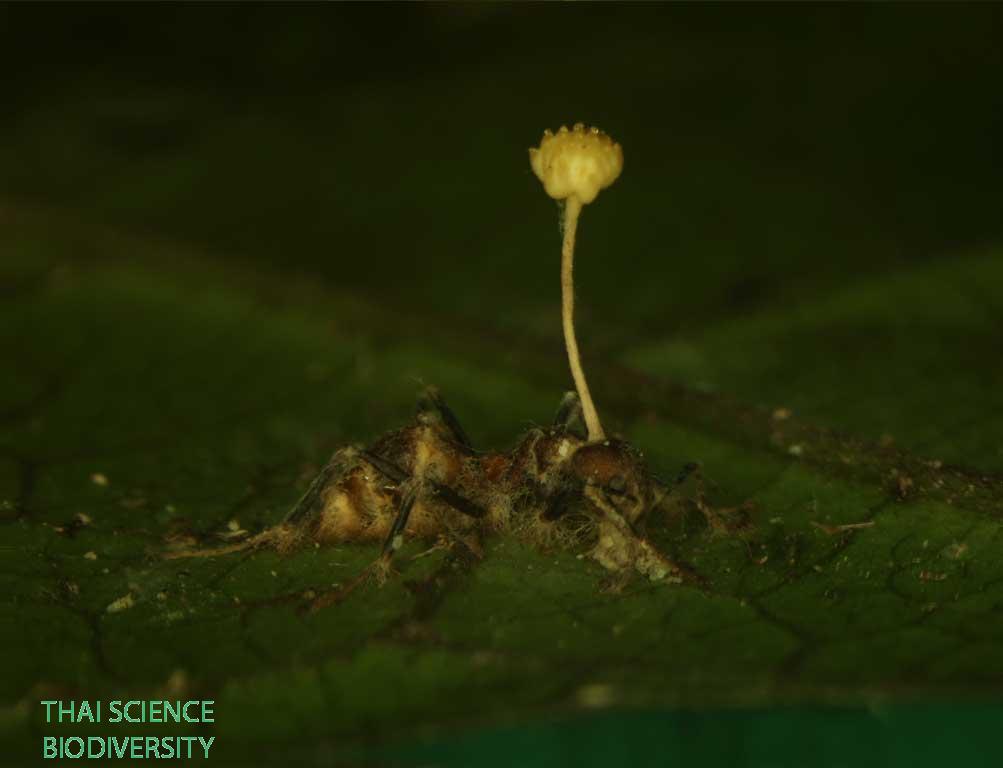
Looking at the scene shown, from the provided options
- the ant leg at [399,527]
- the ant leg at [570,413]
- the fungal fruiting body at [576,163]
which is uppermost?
the fungal fruiting body at [576,163]

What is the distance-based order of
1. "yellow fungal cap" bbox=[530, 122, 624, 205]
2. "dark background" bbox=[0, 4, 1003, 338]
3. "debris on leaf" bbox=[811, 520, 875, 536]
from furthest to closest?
"dark background" bbox=[0, 4, 1003, 338] → "debris on leaf" bbox=[811, 520, 875, 536] → "yellow fungal cap" bbox=[530, 122, 624, 205]

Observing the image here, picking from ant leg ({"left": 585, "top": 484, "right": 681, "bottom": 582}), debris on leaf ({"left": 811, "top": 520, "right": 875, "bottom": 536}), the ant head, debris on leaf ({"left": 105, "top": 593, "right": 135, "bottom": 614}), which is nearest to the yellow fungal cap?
the ant head

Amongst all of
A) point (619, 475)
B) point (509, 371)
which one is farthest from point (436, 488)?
point (509, 371)

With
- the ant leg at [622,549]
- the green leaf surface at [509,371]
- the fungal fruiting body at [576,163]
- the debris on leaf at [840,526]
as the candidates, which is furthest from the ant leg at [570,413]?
the debris on leaf at [840,526]

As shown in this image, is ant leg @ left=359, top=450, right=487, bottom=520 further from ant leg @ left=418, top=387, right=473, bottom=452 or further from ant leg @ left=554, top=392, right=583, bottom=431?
ant leg @ left=554, top=392, right=583, bottom=431

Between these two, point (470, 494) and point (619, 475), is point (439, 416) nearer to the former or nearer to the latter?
point (470, 494)

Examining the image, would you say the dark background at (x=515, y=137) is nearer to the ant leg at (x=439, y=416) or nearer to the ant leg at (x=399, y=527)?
the ant leg at (x=439, y=416)
